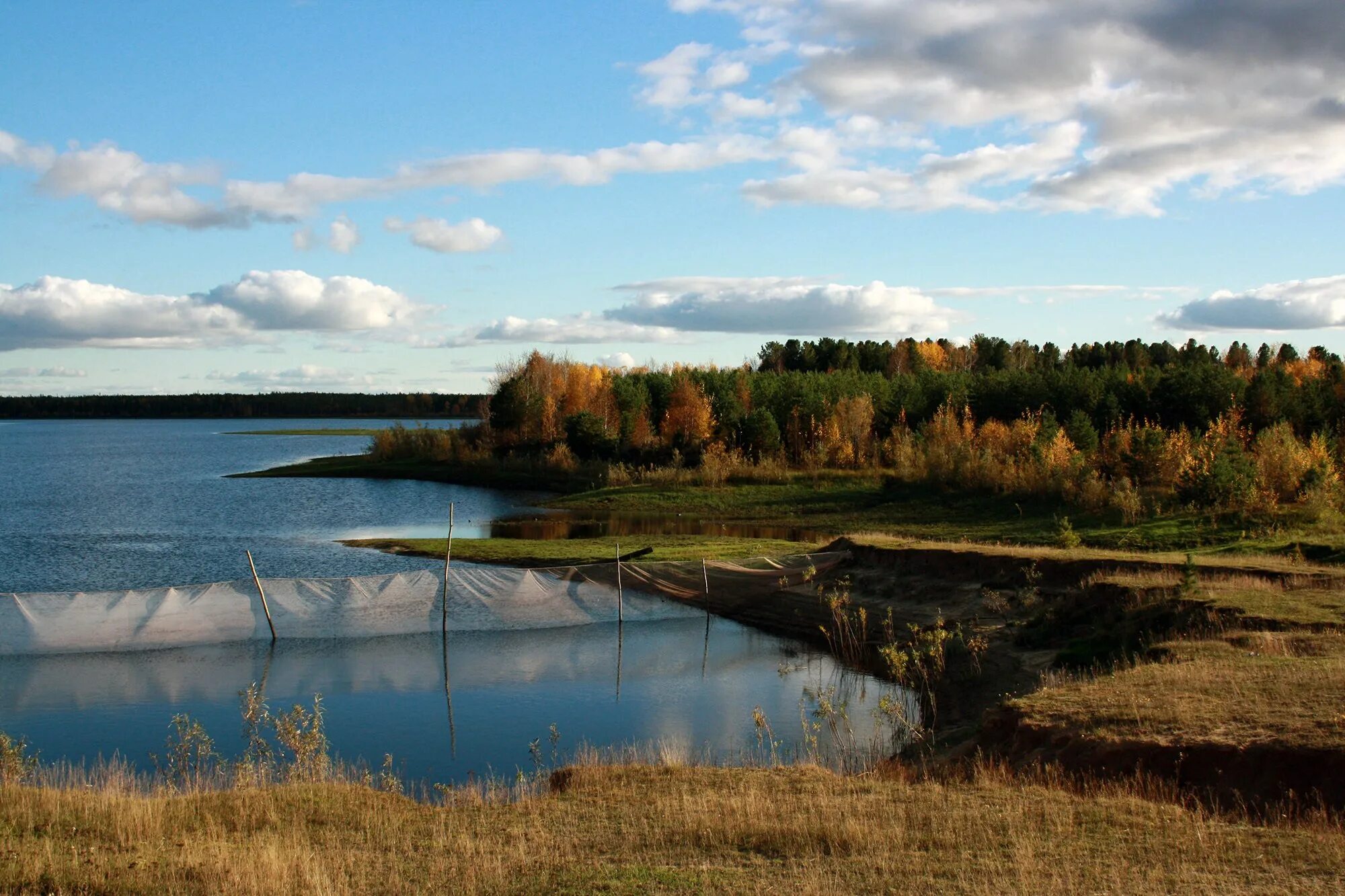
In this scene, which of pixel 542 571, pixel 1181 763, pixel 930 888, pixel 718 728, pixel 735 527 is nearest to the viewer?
pixel 930 888

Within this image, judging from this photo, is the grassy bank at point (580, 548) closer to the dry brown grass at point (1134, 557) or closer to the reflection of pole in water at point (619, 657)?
the dry brown grass at point (1134, 557)

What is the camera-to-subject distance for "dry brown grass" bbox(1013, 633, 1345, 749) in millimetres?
12117

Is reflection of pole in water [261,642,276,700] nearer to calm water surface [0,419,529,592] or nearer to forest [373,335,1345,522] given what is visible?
calm water surface [0,419,529,592]

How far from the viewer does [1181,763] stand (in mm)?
12000

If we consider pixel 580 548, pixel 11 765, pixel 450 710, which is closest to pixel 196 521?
pixel 580 548

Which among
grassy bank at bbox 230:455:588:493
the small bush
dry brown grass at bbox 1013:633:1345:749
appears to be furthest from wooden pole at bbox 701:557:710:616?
grassy bank at bbox 230:455:588:493

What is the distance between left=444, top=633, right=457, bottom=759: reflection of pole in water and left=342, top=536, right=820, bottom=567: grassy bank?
835cm

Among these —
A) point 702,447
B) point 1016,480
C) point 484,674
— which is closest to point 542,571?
point 484,674

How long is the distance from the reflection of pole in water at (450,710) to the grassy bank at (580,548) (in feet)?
27.4

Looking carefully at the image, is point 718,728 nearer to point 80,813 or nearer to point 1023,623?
point 1023,623

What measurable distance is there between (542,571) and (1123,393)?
56.2m

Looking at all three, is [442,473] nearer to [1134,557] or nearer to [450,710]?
[1134,557]

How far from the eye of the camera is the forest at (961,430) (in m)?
40.4

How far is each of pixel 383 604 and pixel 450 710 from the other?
590cm
